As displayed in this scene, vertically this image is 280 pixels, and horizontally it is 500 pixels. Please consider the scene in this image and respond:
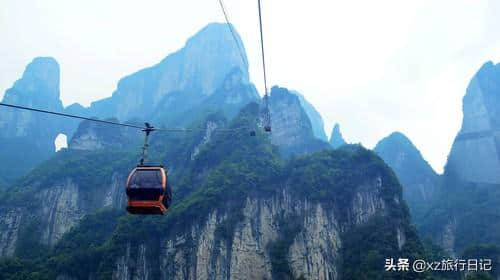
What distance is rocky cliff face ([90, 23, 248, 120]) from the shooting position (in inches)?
5089

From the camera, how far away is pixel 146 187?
12.4 meters

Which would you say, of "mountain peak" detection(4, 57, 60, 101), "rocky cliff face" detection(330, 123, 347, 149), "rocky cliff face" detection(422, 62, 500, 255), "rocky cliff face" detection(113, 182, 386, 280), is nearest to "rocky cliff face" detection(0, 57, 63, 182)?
"mountain peak" detection(4, 57, 60, 101)

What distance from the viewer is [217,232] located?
53531mm

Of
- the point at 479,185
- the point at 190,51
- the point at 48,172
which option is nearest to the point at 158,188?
the point at 48,172

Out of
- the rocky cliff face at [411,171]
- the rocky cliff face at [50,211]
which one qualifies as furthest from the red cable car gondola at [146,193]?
the rocky cliff face at [411,171]

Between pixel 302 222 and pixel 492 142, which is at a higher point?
pixel 492 142

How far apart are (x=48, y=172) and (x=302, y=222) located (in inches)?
1813

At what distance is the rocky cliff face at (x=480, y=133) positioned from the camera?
Result: 302 feet

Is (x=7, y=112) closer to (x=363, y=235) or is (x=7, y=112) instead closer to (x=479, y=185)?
(x=363, y=235)

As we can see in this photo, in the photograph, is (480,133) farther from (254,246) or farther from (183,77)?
(183,77)

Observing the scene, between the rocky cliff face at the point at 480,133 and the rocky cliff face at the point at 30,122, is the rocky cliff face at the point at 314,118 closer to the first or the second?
the rocky cliff face at the point at 480,133


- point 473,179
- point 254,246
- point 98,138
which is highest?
point 98,138

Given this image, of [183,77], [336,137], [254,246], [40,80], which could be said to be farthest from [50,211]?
[336,137]

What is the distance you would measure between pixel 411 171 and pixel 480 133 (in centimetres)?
1639
